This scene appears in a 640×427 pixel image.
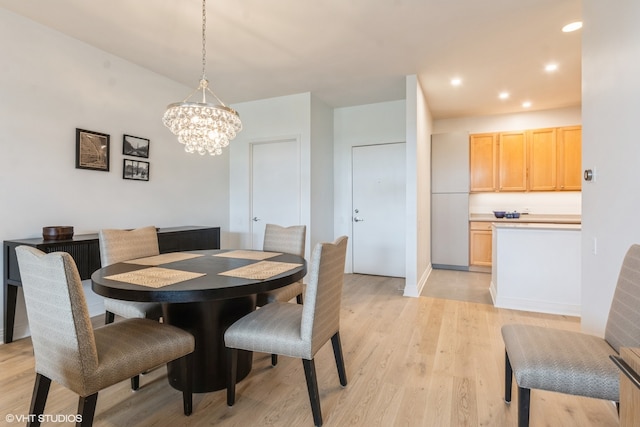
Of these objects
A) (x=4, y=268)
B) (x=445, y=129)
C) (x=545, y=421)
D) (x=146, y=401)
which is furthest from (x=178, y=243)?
(x=445, y=129)

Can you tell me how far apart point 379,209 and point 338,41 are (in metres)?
2.58

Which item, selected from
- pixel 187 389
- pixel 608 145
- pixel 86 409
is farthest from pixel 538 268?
pixel 86 409

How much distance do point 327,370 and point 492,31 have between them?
3.10m

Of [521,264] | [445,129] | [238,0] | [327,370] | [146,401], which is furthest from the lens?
[445,129]

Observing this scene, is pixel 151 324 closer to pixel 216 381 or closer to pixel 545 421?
pixel 216 381

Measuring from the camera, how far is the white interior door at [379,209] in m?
4.75

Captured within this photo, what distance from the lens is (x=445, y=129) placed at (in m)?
5.72

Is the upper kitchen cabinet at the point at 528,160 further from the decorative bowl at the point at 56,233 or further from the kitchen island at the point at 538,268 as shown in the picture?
the decorative bowl at the point at 56,233

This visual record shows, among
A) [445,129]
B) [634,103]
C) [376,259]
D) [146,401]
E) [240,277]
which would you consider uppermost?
[445,129]

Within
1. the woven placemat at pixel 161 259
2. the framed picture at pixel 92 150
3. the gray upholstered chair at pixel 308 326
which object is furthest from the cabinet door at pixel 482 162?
the framed picture at pixel 92 150

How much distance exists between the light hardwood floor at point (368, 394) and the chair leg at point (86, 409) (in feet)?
1.53

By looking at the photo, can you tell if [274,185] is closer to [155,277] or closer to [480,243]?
[155,277]

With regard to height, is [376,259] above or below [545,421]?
above

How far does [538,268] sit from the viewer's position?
10.5 feet
